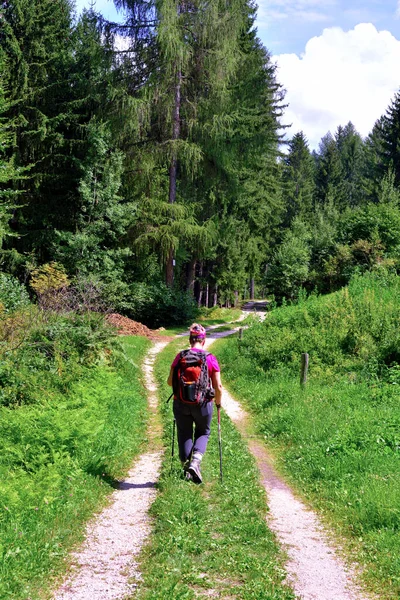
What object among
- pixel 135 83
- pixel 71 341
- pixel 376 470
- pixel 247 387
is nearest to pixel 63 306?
pixel 71 341

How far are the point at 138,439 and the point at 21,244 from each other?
72.6 feet

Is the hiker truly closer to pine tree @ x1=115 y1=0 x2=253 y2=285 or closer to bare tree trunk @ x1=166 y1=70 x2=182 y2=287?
pine tree @ x1=115 y1=0 x2=253 y2=285

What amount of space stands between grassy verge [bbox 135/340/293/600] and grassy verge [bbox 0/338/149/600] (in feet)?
2.87

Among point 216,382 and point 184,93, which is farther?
point 184,93

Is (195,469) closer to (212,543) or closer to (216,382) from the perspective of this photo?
(216,382)

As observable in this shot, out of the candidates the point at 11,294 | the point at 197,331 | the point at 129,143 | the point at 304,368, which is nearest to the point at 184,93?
the point at 129,143

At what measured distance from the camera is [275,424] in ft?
35.7

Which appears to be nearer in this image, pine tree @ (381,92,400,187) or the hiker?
the hiker

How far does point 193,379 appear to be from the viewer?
21.0ft

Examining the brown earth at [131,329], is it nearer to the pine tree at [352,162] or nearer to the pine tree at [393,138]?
the pine tree at [393,138]

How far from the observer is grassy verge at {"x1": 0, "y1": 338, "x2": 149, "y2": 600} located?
178 inches

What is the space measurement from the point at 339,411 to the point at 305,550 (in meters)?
5.33

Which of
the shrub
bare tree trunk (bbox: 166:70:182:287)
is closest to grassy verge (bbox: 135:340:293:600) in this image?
the shrub

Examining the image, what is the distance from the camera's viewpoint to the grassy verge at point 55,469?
178 inches
